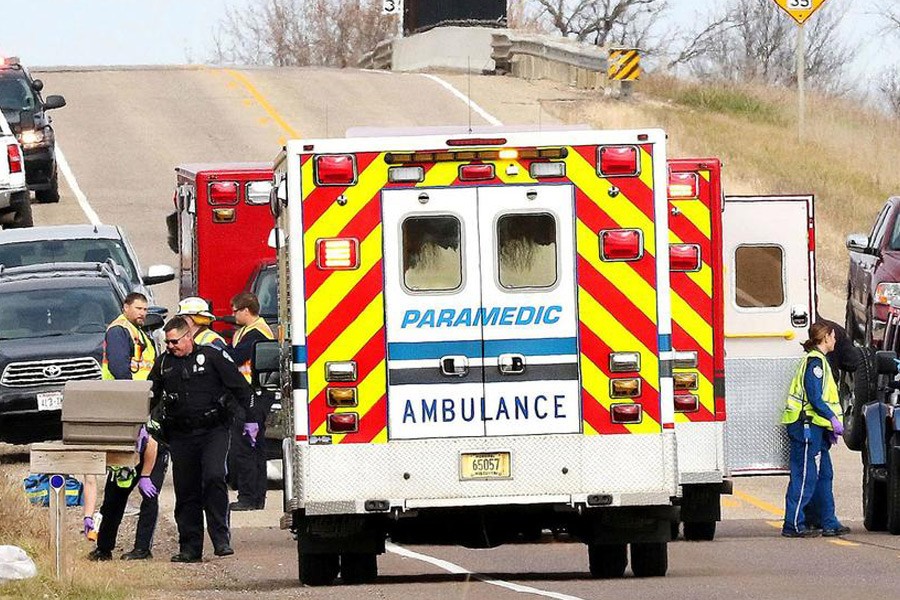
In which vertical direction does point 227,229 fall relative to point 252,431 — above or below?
above

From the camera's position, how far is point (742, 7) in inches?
3300

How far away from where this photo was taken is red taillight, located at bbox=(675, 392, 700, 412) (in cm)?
1606

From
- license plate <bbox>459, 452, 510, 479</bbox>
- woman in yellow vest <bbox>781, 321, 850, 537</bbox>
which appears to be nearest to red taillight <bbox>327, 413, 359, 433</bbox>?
license plate <bbox>459, 452, 510, 479</bbox>

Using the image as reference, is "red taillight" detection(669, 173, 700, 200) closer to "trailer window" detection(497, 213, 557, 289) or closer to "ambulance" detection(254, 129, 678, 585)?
"ambulance" detection(254, 129, 678, 585)

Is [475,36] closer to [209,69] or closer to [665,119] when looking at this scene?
[209,69]

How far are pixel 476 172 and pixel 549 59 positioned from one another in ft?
122

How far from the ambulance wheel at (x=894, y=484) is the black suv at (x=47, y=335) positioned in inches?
304

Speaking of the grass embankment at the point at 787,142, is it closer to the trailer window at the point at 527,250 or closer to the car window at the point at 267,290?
the car window at the point at 267,290

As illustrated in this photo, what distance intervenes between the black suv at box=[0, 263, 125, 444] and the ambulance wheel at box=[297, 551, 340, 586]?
7.50 meters

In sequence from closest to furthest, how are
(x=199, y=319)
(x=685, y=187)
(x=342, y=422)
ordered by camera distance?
(x=342, y=422) < (x=685, y=187) < (x=199, y=319)

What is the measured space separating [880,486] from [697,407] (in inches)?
84.2

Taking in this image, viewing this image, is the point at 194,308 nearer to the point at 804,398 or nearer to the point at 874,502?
the point at 804,398

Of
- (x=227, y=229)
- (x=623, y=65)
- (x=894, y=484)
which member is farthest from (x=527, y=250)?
(x=623, y=65)

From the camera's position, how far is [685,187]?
53.0 ft
